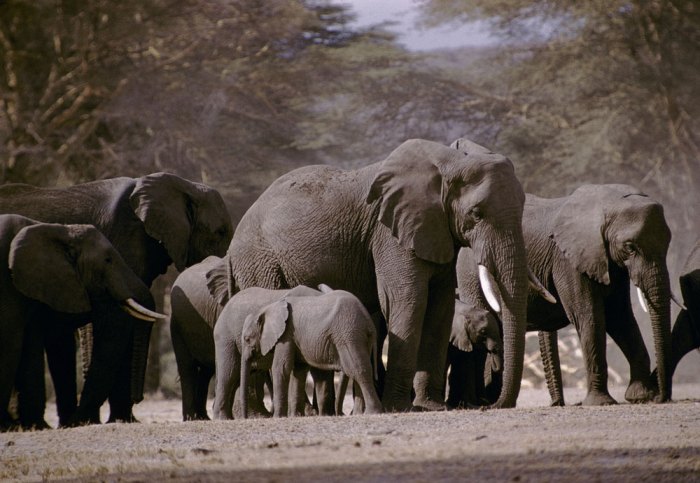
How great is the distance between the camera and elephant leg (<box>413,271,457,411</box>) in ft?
38.4

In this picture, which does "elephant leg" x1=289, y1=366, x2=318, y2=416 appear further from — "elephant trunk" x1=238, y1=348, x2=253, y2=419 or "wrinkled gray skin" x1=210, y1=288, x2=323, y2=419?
"elephant trunk" x1=238, y1=348, x2=253, y2=419

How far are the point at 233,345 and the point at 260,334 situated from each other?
26.5 inches

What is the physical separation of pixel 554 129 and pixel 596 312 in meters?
17.0

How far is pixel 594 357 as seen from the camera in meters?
12.5

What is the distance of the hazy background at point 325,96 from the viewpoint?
2595cm

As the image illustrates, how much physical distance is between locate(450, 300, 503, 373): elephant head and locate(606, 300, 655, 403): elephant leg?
1.02m

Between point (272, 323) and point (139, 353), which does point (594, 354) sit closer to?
point (272, 323)

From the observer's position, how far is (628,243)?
12.3m

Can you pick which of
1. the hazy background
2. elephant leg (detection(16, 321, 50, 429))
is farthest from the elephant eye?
the hazy background

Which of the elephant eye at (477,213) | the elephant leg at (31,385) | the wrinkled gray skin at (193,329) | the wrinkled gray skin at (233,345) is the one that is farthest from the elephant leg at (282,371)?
the wrinkled gray skin at (193,329)

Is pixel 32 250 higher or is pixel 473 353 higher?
pixel 32 250

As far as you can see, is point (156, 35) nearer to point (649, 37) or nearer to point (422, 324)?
point (649, 37)

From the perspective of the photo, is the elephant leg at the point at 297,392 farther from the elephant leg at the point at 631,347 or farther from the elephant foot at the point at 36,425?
the elephant leg at the point at 631,347

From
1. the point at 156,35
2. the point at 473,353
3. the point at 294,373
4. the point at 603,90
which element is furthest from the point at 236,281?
the point at 603,90
